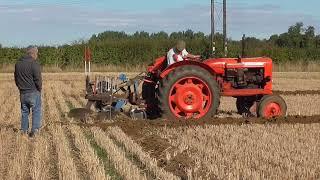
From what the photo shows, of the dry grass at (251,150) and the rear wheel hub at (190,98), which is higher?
the rear wheel hub at (190,98)

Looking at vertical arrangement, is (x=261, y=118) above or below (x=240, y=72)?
below

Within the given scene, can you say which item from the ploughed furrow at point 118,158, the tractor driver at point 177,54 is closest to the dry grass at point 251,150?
the ploughed furrow at point 118,158

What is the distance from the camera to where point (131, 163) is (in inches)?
303

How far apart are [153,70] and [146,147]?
340cm

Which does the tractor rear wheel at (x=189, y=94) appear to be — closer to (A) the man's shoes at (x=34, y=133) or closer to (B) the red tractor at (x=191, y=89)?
(B) the red tractor at (x=191, y=89)

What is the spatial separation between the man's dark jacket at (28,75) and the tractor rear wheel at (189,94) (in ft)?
7.75

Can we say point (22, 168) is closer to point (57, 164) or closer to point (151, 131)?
point (57, 164)

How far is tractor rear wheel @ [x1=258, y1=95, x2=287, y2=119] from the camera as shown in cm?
1215

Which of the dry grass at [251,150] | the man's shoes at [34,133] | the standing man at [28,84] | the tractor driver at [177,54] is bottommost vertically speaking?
the man's shoes at [34,133]

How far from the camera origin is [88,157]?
318 inches

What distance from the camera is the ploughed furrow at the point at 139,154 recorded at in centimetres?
700

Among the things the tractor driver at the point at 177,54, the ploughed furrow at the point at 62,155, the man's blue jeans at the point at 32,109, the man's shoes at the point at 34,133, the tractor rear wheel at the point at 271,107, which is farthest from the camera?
the tractor rear wheel at the point at 271,107

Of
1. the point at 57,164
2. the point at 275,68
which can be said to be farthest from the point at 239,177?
the point at 275,68

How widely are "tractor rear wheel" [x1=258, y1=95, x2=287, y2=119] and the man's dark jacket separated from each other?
4.46 m
